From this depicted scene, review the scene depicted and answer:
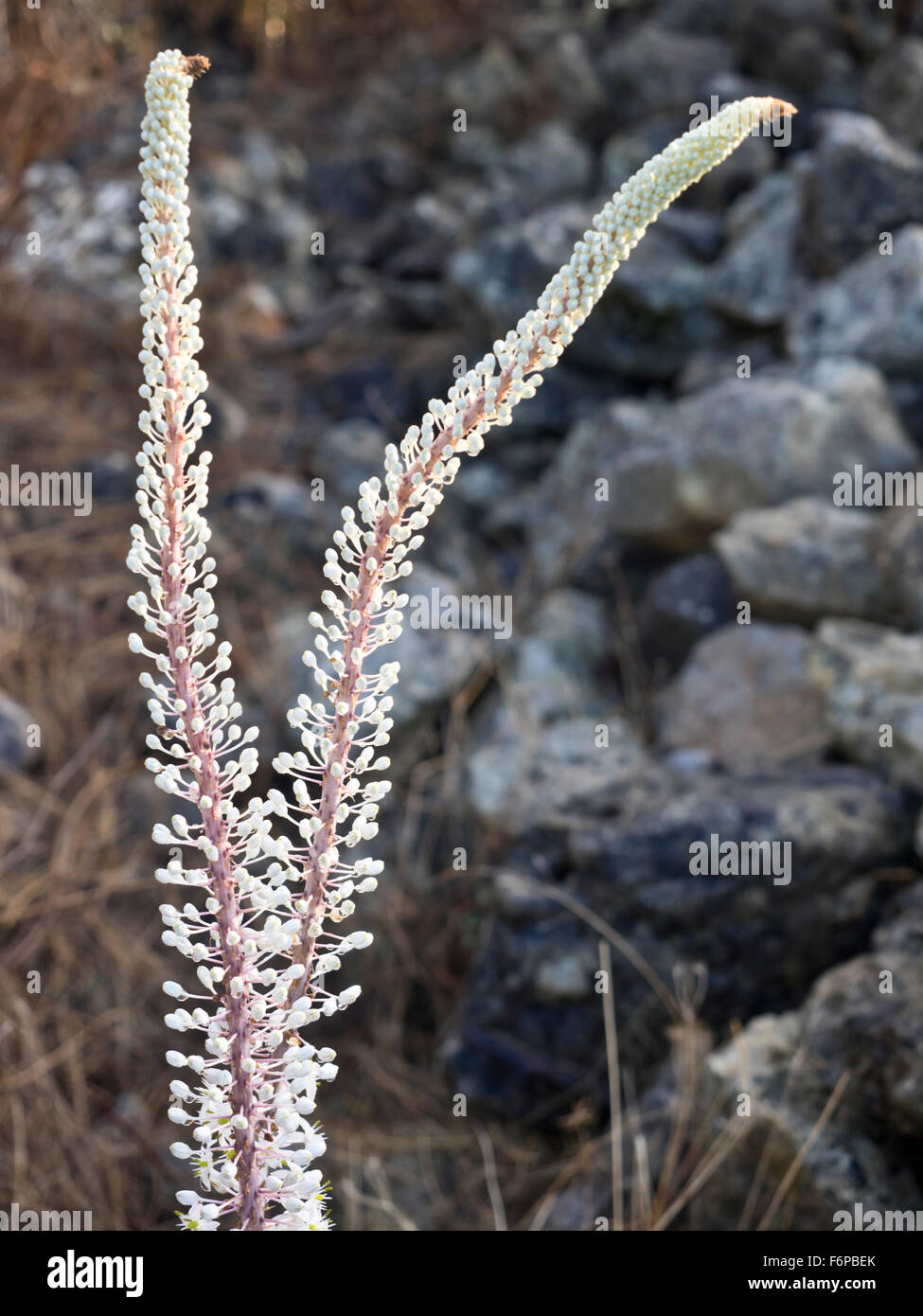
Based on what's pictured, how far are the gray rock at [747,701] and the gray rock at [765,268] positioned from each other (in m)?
2.14

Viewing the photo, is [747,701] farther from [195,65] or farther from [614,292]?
[195,65]

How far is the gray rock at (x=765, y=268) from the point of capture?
215 inches

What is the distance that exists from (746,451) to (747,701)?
115 cm

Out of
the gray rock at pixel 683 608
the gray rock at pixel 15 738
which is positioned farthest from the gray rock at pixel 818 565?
the gray rock at pixel 15 738

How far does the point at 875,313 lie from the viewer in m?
4.84

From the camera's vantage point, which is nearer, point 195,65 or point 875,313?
point 195,65

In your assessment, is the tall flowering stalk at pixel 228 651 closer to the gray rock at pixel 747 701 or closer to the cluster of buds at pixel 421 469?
the cluster of buds at pixel 421 469

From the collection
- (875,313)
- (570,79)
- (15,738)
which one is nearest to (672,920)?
(15,738)

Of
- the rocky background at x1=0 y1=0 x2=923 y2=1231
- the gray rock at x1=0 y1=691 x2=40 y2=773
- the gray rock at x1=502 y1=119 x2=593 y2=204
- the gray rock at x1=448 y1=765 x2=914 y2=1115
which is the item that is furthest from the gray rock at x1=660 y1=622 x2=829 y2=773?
the gray rock at x1=502 y1=119 x2=593 y2=204

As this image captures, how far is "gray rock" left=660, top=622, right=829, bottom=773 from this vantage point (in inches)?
143

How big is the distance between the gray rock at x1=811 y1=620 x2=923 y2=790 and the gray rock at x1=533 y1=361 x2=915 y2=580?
43.3 inches

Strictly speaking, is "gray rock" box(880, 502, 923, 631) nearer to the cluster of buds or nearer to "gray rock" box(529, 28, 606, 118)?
the cluster of buds

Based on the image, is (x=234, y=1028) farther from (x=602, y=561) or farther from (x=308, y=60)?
(x=308, y=60)

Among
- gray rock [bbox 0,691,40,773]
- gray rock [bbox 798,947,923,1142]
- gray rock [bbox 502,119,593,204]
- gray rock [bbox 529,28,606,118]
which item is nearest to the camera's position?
gray rock [bbox 798,947,923,1142]
